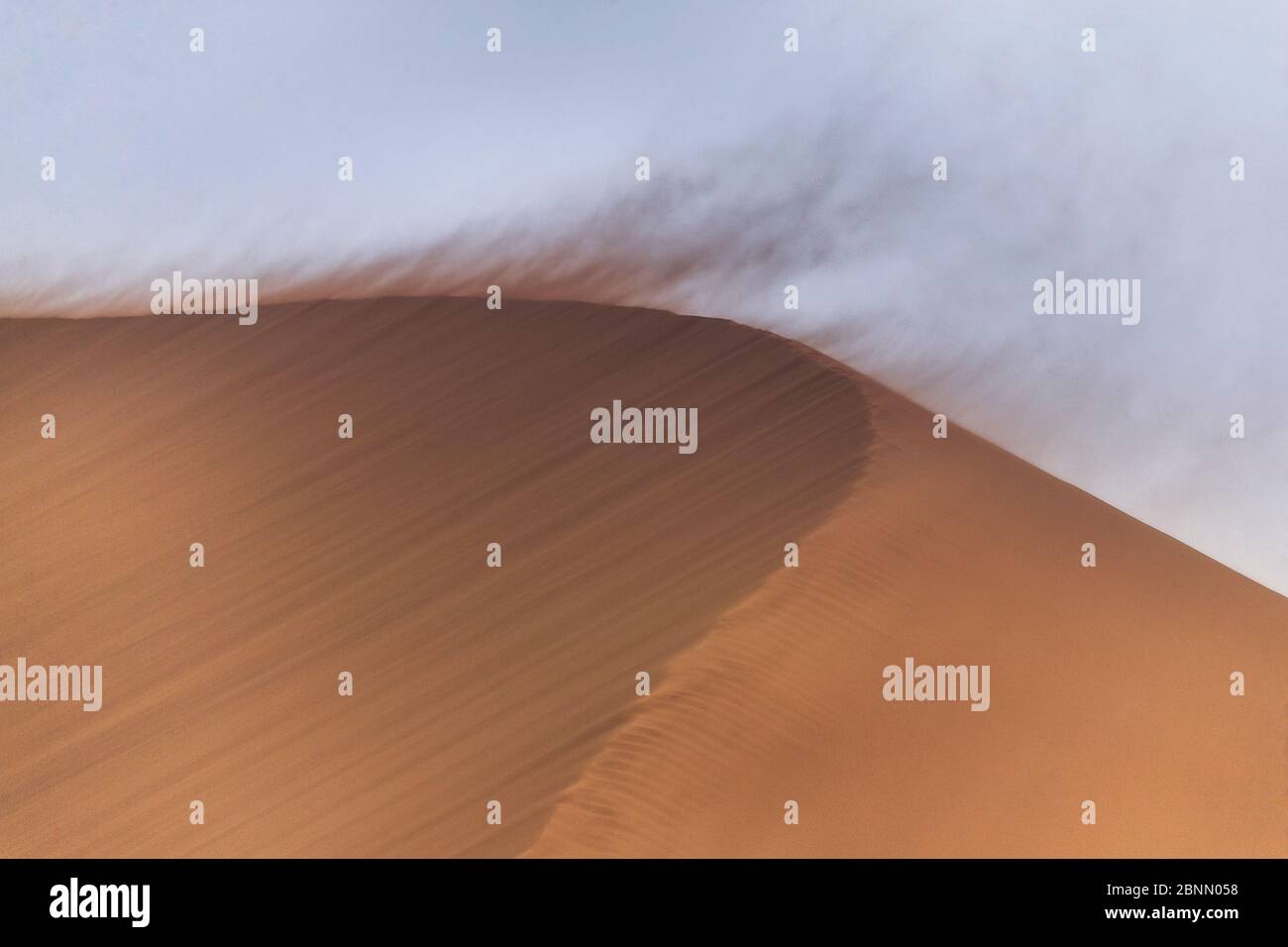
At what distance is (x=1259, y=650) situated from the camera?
22.8 feet

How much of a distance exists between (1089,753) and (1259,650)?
152cm

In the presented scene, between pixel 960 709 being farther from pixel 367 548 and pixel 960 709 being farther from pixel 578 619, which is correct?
pixel 367 548

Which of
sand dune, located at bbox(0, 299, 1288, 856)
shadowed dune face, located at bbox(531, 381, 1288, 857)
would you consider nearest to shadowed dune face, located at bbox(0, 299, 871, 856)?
sand dune, located at bbox(0, 299, 1288, 856)

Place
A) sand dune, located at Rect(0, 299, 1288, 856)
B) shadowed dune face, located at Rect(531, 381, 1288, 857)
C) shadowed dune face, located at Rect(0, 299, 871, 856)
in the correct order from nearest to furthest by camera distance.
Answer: shadowed dune face, located at Rect(531, 381, 1288, 857)
sand dune, located at Rect(0, 299, 1288, 856)
shadowed dune face, located at Rect(0, 299, 871, 856)

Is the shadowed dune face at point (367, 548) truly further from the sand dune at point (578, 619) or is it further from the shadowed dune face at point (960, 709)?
the shadowed dune face at point (960, 709)

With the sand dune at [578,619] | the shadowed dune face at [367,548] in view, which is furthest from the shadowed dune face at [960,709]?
the shadowed dune face at [367,548]

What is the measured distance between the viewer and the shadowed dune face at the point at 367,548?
6117mm

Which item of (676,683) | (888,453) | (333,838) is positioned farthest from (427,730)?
(888,453)

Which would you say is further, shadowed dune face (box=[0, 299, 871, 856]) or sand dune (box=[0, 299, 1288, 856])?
shadowed dune face (box=[0, 299, 871, 856])

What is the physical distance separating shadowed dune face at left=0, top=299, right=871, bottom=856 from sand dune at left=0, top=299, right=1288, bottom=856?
0.02 metres

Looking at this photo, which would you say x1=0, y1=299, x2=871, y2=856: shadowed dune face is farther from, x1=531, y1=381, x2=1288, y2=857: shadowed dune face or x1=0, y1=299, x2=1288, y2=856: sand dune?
x1=531, y1=381, x2=1288, y2=857: shadowed dune face

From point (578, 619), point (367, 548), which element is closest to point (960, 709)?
point (578, 619)

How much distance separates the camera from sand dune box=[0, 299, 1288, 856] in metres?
5.88

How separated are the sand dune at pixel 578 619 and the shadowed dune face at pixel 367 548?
0.02 metres
